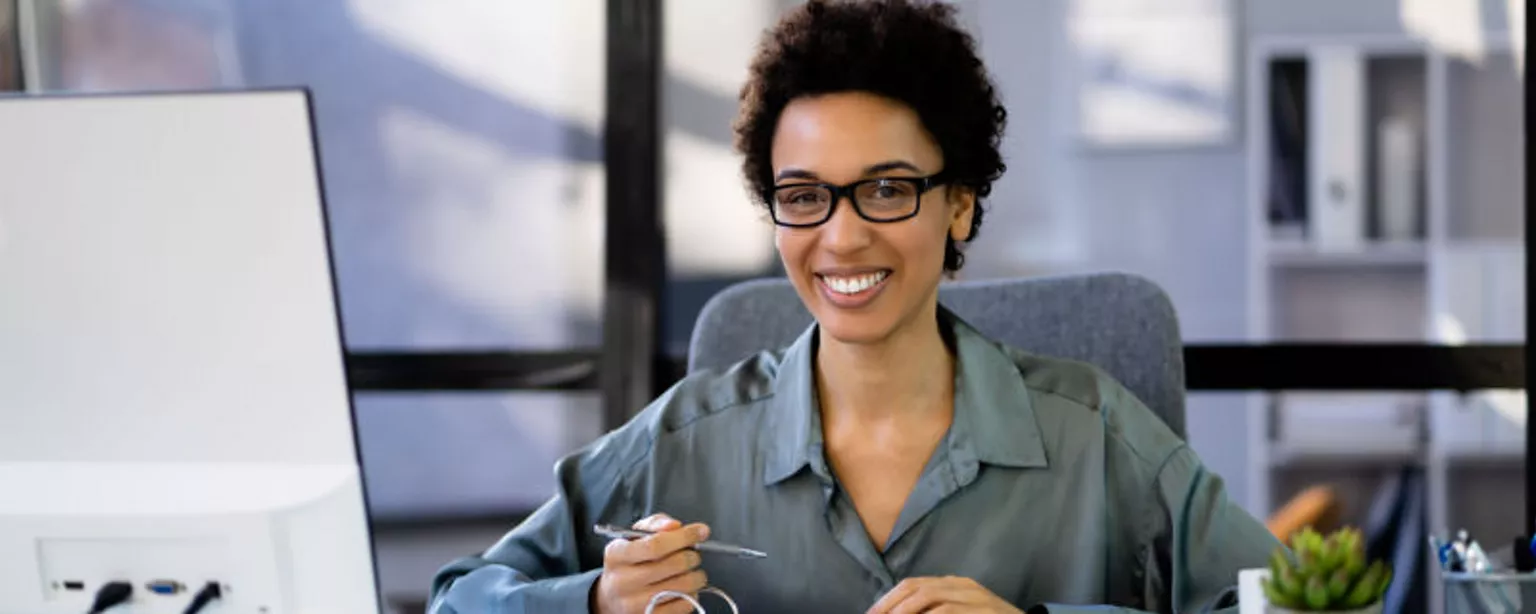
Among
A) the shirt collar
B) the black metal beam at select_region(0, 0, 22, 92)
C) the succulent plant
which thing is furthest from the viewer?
the black metal beam at select_region(0, 0, 22, 92)

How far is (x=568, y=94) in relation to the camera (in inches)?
102

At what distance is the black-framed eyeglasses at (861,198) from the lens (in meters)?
1.43

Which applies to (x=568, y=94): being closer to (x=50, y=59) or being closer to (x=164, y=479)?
(x=50, y=59)

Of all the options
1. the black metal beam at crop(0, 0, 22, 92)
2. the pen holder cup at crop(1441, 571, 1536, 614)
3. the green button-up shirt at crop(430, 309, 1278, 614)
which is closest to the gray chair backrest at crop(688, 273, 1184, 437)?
the green button-up shirt at crop(430, 309, 1278, 614)

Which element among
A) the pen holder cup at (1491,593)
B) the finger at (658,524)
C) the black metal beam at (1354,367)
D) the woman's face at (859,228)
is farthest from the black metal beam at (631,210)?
the pen holder cup at (1491,593)

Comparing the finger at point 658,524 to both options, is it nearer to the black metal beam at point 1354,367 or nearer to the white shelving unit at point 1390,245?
the black metal beam at point 1354,367

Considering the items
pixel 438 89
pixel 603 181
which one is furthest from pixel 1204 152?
pixel 438 89

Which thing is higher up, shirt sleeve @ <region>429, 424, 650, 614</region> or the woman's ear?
the woman's ear

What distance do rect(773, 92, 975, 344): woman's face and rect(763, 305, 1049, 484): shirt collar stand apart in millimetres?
94

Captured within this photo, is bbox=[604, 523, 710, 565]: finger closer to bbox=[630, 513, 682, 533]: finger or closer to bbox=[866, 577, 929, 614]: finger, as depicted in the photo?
bbox=[630, 513, 682, 533]: finger

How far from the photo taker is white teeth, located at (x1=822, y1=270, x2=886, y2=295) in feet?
4.71

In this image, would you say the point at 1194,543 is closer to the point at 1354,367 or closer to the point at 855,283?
the point at 855,283

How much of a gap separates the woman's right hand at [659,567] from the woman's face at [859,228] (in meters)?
0.27

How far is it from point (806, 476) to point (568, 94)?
Result: 123 cm
